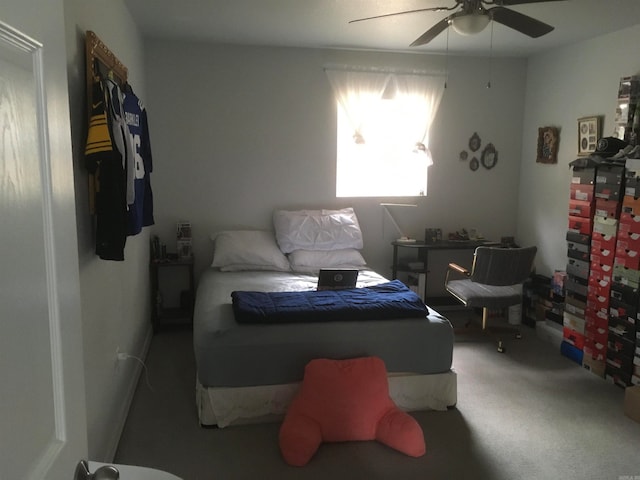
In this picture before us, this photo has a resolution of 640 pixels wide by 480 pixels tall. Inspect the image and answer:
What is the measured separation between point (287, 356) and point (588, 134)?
3047mm

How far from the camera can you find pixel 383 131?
4.81 metres

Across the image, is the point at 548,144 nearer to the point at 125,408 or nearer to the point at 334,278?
the point at 334,278

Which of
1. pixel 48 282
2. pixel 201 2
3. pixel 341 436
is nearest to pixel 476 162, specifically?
pixel 201 2

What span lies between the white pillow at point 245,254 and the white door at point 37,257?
3218 mm

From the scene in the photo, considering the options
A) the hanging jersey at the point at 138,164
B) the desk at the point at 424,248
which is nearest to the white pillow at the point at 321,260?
the desk at the point at 424,248

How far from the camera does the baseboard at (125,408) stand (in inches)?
96.8

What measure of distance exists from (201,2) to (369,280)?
224cm

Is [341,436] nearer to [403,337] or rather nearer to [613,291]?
[403,337]

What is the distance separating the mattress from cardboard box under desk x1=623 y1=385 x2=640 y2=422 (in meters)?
1.08

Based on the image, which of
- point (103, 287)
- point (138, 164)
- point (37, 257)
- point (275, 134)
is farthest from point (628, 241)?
point (37, 257)

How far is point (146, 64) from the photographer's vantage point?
421 centimetres

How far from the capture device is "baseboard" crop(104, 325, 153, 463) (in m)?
2.46

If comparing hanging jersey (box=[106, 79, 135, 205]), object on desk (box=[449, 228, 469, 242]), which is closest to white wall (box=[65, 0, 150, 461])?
hanging jersey (box=[106, 79, 135, 205])

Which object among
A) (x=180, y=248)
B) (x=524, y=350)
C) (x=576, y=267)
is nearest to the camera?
(x=576, y=267)
